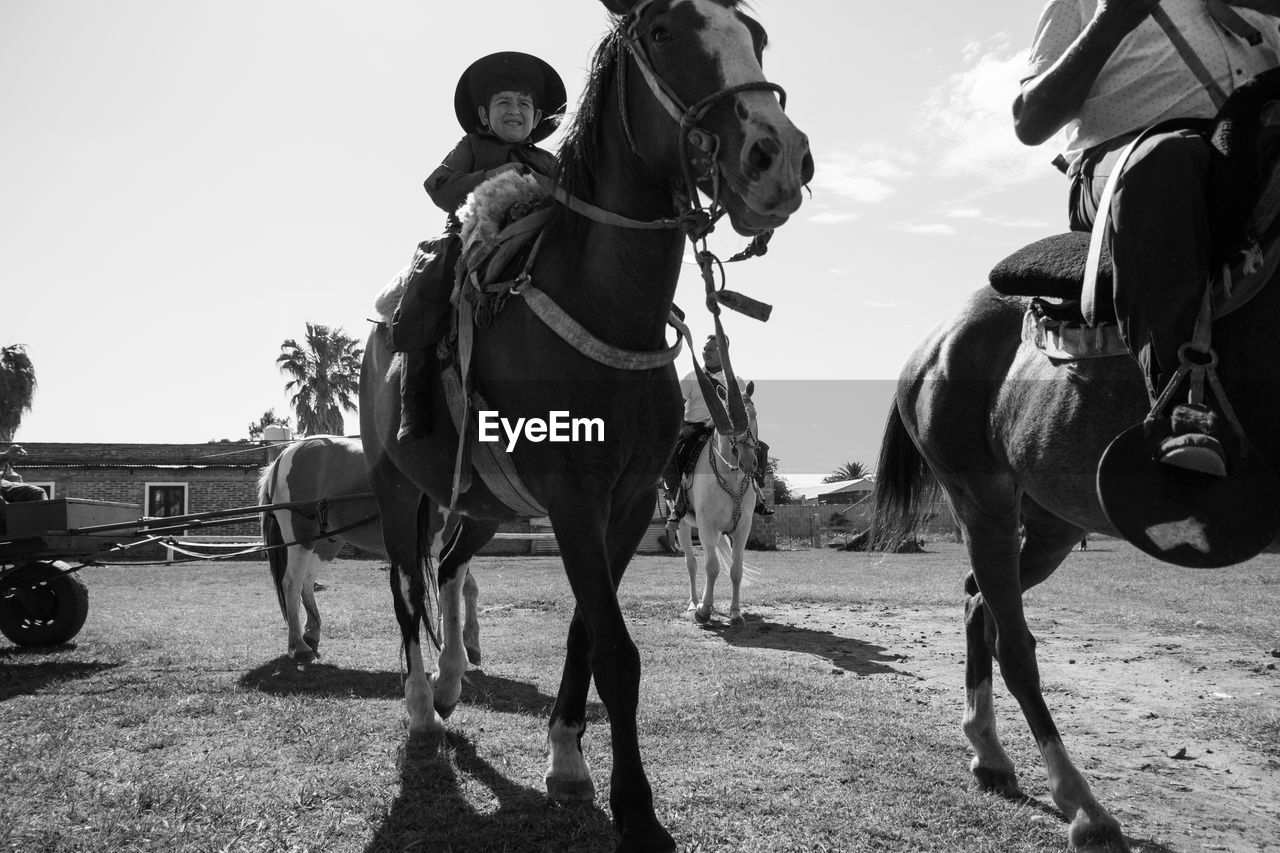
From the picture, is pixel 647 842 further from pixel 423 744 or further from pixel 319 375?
pixel 319 375

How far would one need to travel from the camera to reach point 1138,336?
8.63ft

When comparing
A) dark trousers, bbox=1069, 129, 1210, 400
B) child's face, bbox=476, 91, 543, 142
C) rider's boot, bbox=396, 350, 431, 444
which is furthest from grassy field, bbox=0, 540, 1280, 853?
child's face, bbox=476, 91, 543, 142

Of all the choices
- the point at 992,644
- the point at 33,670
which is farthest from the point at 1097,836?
the point at 33,670

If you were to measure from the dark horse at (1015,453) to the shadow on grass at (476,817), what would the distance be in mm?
1894

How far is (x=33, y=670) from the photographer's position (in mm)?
7629

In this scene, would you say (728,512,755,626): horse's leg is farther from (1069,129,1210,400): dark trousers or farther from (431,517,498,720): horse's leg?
(1069,129,1210,400): dark trousers

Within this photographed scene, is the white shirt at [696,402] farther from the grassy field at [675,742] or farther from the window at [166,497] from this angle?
the window at [166,497]

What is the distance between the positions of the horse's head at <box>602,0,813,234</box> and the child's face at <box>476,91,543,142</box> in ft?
4.52

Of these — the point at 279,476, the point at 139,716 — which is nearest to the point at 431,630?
the point at 139,716

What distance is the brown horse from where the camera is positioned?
3.01 meters

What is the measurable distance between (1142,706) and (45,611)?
10.3m

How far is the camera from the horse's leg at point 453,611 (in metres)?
5.14

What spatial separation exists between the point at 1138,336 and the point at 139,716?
6.05 metres

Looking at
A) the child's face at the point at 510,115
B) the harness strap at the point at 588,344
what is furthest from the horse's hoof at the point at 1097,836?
the child's face at the point at 510,115
